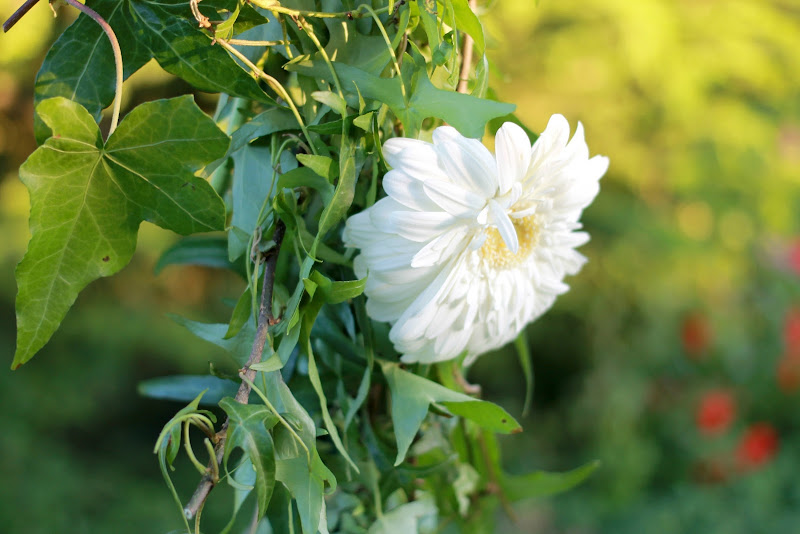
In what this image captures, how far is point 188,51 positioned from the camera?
260 mm

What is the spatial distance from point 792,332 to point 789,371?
0.09 m

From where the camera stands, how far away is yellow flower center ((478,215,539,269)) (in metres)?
0.31

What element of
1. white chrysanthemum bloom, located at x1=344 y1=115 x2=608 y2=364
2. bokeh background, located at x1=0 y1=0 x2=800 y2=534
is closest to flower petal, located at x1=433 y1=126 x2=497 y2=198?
white chrysanthemum bloom, located at x1=344 y1=115 x2=608 y2=364

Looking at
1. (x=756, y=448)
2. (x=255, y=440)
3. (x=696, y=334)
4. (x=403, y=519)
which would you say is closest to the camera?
(x=255, y=440)

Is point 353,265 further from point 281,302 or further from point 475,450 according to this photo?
point 475,450

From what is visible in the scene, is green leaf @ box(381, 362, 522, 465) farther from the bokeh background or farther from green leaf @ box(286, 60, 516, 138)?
A: the bokeh background

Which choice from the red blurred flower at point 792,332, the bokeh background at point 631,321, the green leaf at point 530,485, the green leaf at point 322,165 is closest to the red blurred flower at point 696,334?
the bokeh background at point 631,321

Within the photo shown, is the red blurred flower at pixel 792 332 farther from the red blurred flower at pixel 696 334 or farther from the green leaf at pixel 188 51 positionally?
the green leaf at pixel 188 51

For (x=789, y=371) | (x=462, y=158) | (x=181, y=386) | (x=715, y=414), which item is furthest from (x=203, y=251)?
(x=789, y=371)

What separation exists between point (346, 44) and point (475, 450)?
9.1 inches

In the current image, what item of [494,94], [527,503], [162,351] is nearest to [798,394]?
[527,503]

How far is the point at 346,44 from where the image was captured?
0.92 feet

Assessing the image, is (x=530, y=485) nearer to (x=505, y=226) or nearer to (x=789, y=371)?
(x=505, y=226)

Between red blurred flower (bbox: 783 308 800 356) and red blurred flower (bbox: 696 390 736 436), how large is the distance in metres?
0.16
